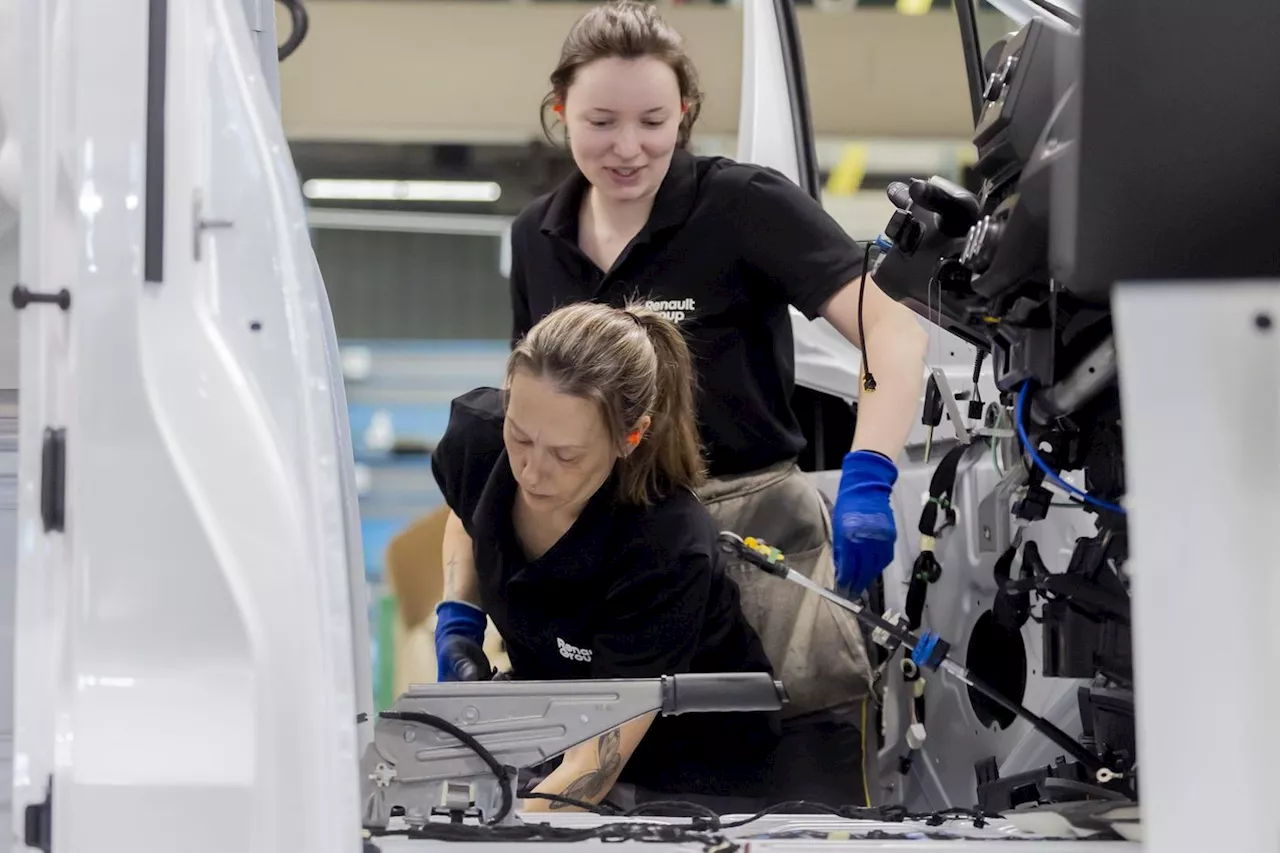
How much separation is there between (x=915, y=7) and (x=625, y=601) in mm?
7722

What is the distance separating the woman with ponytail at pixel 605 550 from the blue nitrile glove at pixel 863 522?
0.73 feet

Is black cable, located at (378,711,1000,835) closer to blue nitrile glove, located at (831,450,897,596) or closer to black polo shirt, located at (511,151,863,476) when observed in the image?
blue nitrile glove, located at (831,450,897,596)

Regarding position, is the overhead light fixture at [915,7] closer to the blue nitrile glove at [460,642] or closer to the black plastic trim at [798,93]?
the black plastic trim at [798,93]

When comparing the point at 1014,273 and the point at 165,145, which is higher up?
the point at 165,145

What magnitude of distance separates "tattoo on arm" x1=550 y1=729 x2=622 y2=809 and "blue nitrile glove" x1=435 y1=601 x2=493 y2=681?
280 millimetres

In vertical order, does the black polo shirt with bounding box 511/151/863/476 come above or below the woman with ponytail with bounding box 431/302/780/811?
above

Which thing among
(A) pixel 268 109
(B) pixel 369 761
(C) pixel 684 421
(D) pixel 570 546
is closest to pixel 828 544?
(C) pixel 684 421

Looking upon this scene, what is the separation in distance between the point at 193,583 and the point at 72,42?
0.58 m

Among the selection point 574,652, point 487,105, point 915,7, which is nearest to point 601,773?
point 574,652

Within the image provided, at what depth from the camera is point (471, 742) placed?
67.7 inches

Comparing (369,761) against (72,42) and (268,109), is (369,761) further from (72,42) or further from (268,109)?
(72,42)

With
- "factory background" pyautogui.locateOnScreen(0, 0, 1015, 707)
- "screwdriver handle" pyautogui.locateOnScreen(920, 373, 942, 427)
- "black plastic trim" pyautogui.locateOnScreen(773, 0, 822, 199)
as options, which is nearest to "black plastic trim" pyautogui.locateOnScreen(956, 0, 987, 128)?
"black plastic trim" pyautogui.locateOnScreen(773, 0, 822, 199)

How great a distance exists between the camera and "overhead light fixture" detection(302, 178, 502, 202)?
11.1 metres

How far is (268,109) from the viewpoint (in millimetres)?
1471
